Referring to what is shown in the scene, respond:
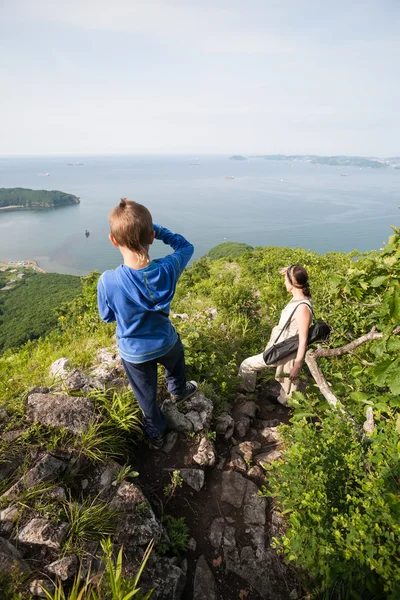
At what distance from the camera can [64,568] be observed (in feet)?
5.86

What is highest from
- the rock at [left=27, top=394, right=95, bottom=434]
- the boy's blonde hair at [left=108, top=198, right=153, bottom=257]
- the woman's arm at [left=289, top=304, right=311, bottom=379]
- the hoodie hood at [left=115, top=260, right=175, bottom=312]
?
the boy's blonde hair at [left=108, top=198, right=153, bottom=257]

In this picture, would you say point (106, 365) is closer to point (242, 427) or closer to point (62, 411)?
point (62, 411)

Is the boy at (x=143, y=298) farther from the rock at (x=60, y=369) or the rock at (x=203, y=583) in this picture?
the rock at (x=60, y=369)

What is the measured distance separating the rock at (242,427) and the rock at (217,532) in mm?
986

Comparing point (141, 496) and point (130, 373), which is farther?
point (130, 373)

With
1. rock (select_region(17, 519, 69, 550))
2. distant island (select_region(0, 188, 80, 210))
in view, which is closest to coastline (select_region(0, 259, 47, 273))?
distant island (select_region(0, 188, 80, 210))

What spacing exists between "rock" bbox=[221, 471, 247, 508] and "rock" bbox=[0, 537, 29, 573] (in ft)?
5.21

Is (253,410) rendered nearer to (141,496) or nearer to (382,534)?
(141,496)

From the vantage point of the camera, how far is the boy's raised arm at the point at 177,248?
245 cm

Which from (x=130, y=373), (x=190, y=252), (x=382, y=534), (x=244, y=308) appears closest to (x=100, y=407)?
(x=130, y=373)

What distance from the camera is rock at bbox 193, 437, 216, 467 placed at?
115 inches

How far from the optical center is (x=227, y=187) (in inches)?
6762

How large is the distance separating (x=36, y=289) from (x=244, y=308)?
2162 inches

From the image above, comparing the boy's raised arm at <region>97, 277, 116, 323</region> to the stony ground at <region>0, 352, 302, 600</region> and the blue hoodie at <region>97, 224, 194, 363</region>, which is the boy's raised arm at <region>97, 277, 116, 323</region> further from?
the stony ground at <region>0, 352, 302, 600</region>
